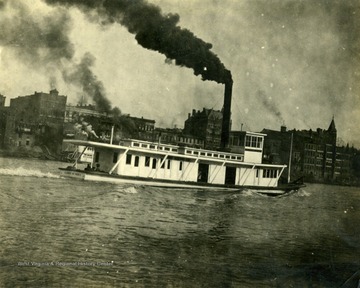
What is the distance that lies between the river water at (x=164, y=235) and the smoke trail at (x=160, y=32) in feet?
3.44

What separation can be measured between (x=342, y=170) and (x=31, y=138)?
269cm

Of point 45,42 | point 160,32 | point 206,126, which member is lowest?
point 206,126

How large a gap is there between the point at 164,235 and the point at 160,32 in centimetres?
151

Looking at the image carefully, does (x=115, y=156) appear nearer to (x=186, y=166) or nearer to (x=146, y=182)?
(x=146, y=182)

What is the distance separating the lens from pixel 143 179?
132 inches

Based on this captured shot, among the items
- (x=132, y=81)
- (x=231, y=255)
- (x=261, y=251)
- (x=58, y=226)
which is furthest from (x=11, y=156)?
(x=261, y=251)

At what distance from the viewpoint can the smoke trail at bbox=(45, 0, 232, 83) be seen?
2.87 metres

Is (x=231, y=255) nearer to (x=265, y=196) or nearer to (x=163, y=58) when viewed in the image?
(x=265, y=196)

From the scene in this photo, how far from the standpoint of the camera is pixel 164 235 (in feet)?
9.49

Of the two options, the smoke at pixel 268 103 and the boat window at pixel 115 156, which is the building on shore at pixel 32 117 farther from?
the smoke at pixel 268 103

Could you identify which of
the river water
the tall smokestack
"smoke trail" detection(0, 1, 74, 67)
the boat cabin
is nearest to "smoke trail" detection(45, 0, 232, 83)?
the tall smokestack

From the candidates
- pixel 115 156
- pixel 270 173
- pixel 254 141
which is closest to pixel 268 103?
pixel 254 141

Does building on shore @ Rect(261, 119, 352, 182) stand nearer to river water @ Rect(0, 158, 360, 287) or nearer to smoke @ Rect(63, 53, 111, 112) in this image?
river water @ Rect(0, 158, 360, 287)

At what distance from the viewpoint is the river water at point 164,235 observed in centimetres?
260
